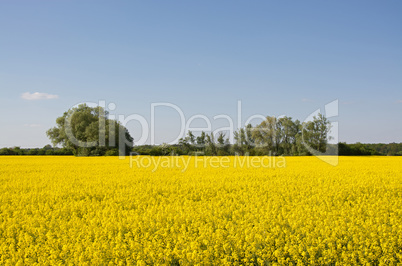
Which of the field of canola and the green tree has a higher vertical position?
the green tree

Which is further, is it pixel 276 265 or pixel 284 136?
pixel 284 136

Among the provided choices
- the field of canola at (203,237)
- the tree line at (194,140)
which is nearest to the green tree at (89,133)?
the tree line at (194,140)

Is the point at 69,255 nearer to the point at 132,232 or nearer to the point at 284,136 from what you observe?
the point at 132,232

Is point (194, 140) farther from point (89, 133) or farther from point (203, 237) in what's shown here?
point (203, 237)

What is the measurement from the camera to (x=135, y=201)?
8.93m

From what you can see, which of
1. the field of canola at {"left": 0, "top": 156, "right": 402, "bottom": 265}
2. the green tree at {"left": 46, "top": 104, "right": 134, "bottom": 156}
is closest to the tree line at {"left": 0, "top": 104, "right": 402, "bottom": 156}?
the green tree at {"left": 46, "top": 104, "right": 134, "bottom": 156}

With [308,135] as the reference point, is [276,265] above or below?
below

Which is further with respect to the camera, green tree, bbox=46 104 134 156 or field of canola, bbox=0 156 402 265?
green tree, bbox=46 104 134 156

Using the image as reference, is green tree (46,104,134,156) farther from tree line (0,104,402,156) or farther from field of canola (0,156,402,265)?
field of canola (0,156,402,265)

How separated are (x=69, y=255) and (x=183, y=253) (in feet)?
5.98

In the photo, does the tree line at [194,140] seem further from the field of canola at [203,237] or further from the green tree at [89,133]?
the field of canola at [203,237]

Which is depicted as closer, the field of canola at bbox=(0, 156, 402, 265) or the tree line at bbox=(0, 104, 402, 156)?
the field of canola at bbox=(0, 156, 402, 265)

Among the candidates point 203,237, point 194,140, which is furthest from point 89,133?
point 203,237

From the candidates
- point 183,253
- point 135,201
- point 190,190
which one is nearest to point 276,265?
point 183,253
